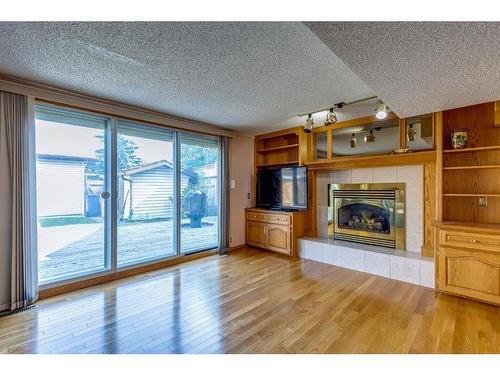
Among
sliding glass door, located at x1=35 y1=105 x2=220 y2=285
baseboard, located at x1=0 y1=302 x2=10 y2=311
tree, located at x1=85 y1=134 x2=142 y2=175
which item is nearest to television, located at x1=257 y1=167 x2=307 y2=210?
sliding glass door, located at x1=35 y1=105 x2=220 y2=285

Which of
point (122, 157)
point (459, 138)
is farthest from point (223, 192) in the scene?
point (459, 138)

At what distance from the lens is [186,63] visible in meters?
2.03

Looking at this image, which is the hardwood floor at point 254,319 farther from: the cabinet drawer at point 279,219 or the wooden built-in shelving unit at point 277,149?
the wooden built-in shelving unit at point 277,149

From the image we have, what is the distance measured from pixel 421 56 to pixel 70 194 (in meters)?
3.64

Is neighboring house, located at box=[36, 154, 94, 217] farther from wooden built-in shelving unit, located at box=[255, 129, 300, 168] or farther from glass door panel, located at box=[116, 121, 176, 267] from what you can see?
wooden built-in shelving unit, located at box=[255, 129, 300, 168]

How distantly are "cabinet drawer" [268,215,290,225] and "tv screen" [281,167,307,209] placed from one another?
277 mm

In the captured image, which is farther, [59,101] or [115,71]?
[59,101]

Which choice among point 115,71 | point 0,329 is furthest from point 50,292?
point 115,71

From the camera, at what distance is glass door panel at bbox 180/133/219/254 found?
4.05 metres
